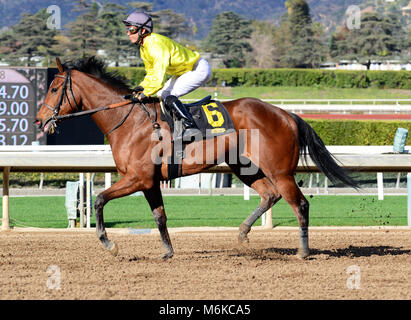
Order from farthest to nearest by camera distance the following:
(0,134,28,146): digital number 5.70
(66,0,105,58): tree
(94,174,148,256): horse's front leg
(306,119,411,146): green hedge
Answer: (66,0,105,58): tree
(306,119,411,146): green hedge
(0,134,28,146): digital number 5.70
(94,174,148,256): horse's front leg

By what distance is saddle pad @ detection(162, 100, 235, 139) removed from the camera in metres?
6.32

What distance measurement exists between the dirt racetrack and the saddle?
833 millimetres

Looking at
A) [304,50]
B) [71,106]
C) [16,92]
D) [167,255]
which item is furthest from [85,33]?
[167,255]

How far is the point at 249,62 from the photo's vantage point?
76.3 meters

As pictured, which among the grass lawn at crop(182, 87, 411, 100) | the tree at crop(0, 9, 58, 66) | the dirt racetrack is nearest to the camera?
the dirt racetrack

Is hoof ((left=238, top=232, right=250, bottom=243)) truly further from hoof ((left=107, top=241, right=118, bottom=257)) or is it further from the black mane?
the black mane

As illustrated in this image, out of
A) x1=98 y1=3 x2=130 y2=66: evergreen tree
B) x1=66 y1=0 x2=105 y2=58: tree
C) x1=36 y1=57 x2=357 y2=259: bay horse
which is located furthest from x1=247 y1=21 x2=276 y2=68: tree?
x1=36 y1=57 x2=357 y2=259: bay horse

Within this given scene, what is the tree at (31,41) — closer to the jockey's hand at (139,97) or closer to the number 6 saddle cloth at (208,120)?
the jockey's hand at (139,97)

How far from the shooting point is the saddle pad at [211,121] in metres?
6.32

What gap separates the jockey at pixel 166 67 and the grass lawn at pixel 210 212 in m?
3.19

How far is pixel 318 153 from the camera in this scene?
263 inches

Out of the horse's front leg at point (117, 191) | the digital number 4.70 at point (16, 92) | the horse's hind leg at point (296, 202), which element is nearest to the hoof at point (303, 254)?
the horse's hind leg at point (296, 202)
